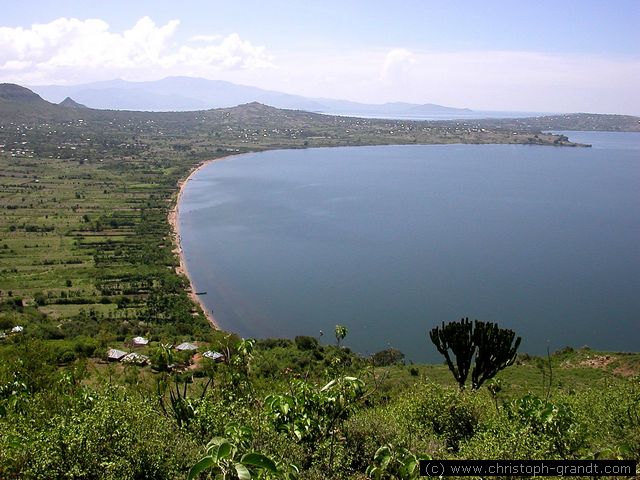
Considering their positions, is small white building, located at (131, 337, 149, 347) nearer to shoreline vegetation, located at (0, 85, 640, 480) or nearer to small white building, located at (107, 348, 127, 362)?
shoreline vegetation, located at (0, 85, 640, 480)

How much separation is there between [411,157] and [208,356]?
117781 millimetres

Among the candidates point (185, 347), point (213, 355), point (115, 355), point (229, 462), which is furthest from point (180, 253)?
point (229, 462)

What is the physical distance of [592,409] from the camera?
1122 cm

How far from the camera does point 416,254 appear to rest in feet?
170

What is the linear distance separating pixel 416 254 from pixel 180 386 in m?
36.1

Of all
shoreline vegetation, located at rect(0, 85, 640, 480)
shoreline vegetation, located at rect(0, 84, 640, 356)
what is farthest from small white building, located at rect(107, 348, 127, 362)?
shoreline vegetation, located at rect(0, 84, 640, 356)

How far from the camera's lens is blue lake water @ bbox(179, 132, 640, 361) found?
36.6 m

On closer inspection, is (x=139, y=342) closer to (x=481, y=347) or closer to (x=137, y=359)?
(x=137, y=359)

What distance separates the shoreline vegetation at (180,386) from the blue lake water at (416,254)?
3471 millimetres

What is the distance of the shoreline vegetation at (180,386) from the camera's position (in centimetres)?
687

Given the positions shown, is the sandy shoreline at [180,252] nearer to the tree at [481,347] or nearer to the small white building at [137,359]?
the small white building at [137,359]

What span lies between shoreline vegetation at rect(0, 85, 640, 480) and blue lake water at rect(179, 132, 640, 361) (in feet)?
11.4

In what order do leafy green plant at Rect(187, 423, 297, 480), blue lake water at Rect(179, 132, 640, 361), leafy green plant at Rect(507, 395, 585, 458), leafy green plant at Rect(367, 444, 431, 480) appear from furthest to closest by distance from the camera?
1. blue lake water at Rect(179, 132, 640, 361)
2. leafy green plant at Rect(507, 395, 585, 458)
3. leafy green plant at Rect(367, 444, 431, 480)
4. leafy green plant at Rect(187, 423, 297, 480)

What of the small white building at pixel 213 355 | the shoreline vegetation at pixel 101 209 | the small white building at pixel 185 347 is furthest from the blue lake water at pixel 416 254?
the small white building at pixel 213 355
